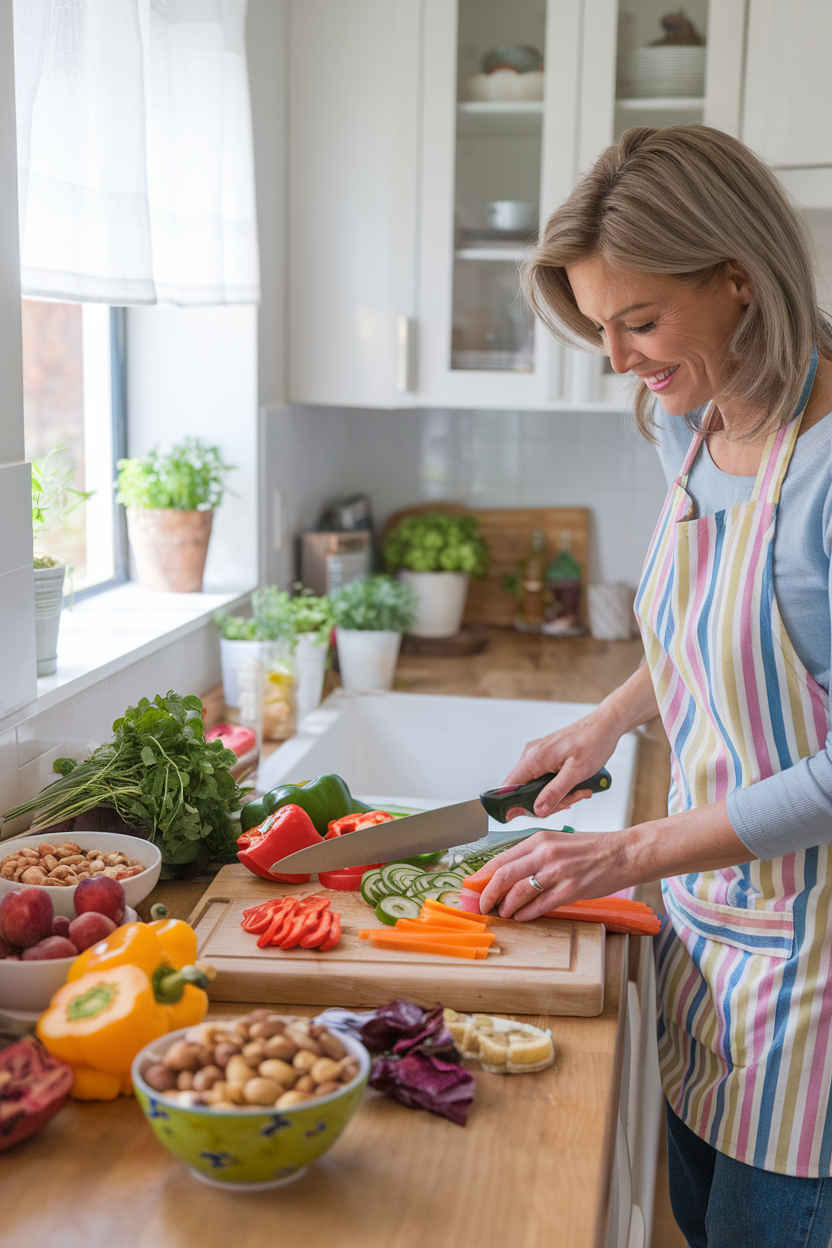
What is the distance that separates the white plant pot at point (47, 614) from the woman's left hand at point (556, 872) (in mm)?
747

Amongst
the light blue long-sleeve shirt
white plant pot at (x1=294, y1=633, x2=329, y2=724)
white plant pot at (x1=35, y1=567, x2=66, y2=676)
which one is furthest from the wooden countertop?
white plant pot at (x1=294, y1=633, x2=329, y2=724)

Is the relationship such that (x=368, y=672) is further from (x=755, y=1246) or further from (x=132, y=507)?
(x=755, y=1246)

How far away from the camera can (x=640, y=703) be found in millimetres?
1331

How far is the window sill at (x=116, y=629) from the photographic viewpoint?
1486 millimetres

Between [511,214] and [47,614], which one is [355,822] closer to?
[47,614]

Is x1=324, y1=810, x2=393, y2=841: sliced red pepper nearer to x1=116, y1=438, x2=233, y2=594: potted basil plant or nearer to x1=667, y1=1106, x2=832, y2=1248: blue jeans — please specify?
x1=667, y1=1106, x2=832, y2=1248: blue jeans

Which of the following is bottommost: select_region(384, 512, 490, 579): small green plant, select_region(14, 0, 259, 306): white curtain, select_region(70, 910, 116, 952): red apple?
select_region(70, 910, 116, 952): red apple

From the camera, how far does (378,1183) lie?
76 centimetres

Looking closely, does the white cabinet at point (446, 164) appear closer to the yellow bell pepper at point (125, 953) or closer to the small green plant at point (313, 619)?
the small green plant at point (313, 619)

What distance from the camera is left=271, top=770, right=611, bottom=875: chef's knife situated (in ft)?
3.70

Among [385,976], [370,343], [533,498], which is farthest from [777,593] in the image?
[533,498]

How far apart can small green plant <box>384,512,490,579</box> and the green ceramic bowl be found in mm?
2044

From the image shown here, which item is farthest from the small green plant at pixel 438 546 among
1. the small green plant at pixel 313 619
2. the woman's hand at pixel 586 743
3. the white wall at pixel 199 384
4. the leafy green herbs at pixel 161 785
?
the leafy green herbs at pixel 161 785

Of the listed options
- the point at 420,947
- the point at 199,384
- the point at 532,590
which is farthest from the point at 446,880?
the point at 532,590
